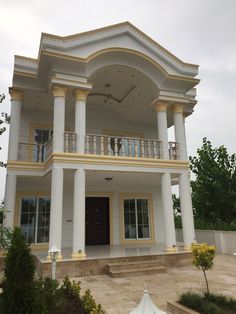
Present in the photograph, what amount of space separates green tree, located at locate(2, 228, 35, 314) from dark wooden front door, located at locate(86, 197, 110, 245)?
8398 millimetres

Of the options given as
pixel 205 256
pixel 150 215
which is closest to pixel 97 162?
pixel 205 256

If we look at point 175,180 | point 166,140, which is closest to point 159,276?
point 166,140

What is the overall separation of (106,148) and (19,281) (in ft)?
22.4

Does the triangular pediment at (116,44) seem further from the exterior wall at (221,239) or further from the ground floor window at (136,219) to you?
the exterior wall at (221,239)

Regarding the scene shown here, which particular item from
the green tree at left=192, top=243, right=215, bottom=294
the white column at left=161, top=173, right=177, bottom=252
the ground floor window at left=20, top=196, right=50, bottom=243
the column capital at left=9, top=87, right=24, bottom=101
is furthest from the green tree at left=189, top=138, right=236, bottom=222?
the column capital at left=9, top=87, right=24, bottom=101

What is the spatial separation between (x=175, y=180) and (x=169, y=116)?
3106mm

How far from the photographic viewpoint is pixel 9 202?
9.20 meters

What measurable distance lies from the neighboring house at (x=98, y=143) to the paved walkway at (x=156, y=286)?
1267 mm

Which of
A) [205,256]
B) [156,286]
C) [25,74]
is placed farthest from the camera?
[25,74]

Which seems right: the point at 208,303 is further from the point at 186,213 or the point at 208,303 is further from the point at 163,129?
the point at 163,129

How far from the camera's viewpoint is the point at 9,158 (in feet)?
31.5

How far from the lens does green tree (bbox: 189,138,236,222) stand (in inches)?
562

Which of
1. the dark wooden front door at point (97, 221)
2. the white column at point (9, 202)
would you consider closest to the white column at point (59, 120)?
the white column at point (9, 202)

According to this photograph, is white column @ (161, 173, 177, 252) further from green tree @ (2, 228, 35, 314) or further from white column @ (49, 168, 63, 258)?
green tree @ (2, 228, 35, 314)
